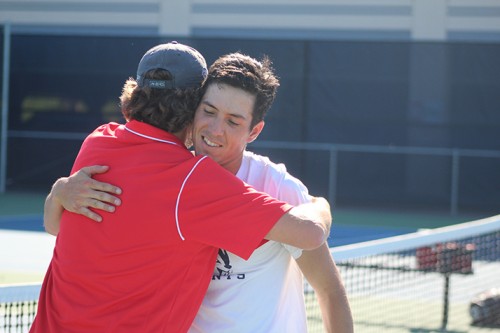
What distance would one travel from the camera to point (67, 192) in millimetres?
2311

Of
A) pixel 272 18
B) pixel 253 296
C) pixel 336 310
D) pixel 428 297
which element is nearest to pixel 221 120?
pixel 253 296

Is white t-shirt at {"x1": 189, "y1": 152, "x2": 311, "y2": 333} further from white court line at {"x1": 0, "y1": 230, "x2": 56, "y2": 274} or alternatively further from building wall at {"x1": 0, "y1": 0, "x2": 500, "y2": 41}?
building wall at {"x1": 0, "y1": 0, "x2": 500, "y2": 41}

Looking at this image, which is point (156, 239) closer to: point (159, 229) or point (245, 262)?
point (159, 229)

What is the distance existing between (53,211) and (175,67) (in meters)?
0.53

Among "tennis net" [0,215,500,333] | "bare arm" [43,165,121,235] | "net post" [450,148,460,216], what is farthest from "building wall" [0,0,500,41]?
"bare arm" [43,165,121,235]

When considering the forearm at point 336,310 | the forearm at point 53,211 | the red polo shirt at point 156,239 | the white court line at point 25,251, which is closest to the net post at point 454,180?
the white court line at point 25,251

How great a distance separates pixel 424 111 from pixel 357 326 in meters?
8.61

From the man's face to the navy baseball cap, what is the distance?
0.20 ft

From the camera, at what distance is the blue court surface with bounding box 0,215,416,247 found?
11569 mm

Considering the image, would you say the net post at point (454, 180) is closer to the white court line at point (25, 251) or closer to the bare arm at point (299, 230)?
the white court line at point (25, 251)

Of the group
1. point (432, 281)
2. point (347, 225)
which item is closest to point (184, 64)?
point (432, 281)

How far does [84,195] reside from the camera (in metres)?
2.22

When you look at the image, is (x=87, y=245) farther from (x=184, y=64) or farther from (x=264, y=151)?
(x=264, y=151)

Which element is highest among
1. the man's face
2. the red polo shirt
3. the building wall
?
the building wall
